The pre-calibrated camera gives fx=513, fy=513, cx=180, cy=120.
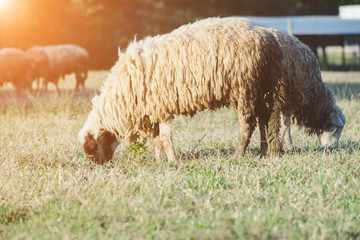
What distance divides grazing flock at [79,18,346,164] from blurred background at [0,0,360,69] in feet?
77.9

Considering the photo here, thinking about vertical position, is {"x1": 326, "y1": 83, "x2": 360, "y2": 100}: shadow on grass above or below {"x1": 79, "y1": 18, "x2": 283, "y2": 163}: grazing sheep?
below

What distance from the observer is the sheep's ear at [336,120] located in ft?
22.3

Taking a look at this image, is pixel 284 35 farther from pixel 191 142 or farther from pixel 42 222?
pixel 42 222

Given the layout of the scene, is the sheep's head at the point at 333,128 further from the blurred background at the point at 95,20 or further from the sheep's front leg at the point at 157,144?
the blurred background at the point at 95,20

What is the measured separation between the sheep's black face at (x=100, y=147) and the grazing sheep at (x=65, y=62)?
12.7 metres

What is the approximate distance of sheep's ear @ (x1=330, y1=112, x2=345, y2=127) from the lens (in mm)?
6785

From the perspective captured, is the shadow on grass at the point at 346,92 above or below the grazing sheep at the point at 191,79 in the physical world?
below

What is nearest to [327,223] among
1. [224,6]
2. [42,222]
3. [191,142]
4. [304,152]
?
[42,222]

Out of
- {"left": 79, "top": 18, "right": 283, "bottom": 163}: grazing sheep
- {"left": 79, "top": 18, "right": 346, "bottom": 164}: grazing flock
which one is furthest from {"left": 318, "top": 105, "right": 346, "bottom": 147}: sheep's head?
{"left": 79, "top": 18, "right": 283, "bottom": 163}: grazing sheep

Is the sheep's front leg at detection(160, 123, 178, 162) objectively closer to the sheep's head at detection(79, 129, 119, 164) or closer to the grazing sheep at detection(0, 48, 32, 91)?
the sheep's head at detection(79, 129, 119, 164)

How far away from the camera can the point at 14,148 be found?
6.50 metres

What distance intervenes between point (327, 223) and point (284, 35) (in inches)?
117

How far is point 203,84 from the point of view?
5527mm

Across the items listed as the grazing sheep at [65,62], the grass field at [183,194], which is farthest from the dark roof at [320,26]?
the grass field at [183,194]
